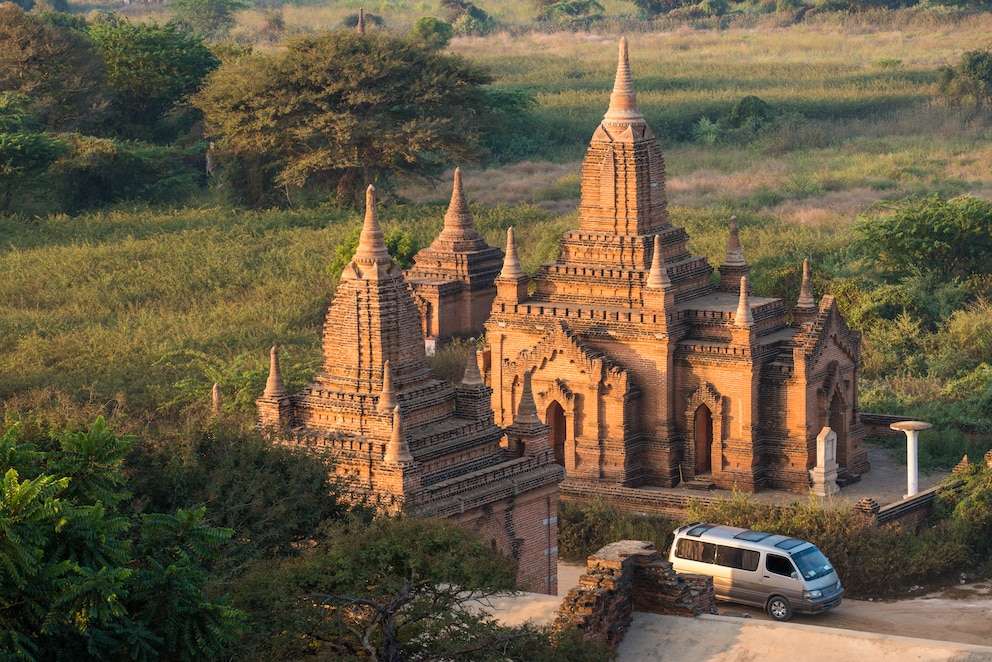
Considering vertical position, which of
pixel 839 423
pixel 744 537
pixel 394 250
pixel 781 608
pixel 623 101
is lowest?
pixel 781 608

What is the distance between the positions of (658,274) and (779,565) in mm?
8329

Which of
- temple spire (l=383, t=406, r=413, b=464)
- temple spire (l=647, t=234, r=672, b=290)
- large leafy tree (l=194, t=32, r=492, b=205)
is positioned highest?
large leafy tree (l=194, t=32, r=492, b=205)

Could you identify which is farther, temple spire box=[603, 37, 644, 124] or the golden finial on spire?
temple spire box=[603, 37, 644, 124]

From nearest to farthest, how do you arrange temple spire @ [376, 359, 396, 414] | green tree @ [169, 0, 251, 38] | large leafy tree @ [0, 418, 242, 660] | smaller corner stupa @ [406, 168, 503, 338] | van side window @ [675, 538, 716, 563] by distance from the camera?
1. large leafy tree @ [0, 418, 242, 660]
2. temple spire @ [376, 359, 396, 414]
3. van side window @ [675, 538, 716, 563]
4. smaller corner stupa @ [406, 168, 503, 338]
5. green tree @ [169, 0, 251, 38]

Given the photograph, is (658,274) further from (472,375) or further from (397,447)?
(397,447)

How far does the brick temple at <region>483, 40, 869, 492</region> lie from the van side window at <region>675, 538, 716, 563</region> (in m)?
5.44

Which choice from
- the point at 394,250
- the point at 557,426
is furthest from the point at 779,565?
the point at 394,250

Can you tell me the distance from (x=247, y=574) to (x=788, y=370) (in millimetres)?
17295

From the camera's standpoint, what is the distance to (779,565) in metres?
31.3

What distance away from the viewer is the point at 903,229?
57281 mm

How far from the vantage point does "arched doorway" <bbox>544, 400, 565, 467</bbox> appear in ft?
127

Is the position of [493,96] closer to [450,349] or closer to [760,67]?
[760,67]

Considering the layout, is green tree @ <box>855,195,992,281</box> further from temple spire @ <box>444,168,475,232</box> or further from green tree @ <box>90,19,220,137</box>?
green tree @ <box>90,19,220,137</box>

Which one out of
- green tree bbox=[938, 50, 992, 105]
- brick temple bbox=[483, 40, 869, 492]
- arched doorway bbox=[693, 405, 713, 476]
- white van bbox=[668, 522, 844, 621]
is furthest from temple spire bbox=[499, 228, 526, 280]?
green tree bbox=[938, 50, 992, 105]
